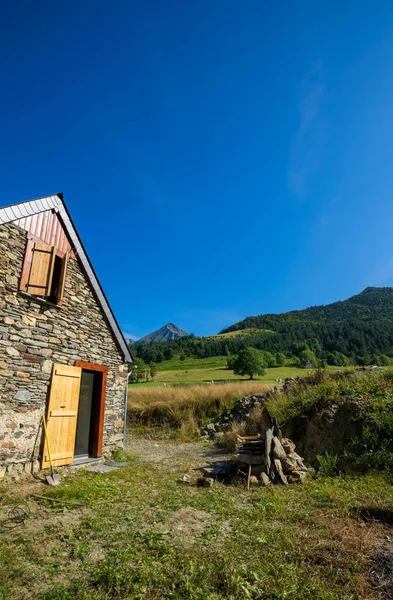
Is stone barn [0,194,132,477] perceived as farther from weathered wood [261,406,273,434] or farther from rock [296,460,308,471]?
rock [296,460,308,471]

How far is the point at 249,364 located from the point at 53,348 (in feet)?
155

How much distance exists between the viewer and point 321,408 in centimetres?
1008

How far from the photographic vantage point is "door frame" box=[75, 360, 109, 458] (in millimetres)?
9445

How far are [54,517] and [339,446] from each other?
7.06 metres

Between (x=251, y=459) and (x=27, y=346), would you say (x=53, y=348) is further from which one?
(x=251, y=459)

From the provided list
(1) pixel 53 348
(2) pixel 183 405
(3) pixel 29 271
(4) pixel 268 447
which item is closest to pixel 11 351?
(1) pixel 53 348

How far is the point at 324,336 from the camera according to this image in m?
109

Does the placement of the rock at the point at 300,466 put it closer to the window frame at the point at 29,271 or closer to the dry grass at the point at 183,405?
the window frame at the point at 29,271

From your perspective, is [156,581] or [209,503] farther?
[209,503]

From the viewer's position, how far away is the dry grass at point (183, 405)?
17.9 metres

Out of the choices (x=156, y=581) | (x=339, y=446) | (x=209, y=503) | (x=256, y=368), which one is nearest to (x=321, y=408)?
(x=339, y=446)

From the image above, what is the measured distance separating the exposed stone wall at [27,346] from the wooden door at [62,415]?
0.71 feet

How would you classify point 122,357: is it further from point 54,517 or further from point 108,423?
point 54,517

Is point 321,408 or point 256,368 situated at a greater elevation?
point 256,368
